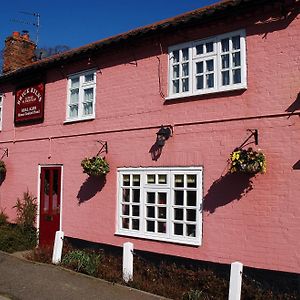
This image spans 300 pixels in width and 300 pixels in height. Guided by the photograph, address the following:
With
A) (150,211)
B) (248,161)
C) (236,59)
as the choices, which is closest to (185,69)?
(236,59)

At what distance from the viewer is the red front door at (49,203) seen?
11.3 m

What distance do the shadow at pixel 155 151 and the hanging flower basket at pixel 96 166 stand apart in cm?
126

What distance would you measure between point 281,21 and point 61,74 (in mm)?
6255

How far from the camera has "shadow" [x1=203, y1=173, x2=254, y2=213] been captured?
24.4ft

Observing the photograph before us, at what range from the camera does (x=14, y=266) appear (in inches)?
376

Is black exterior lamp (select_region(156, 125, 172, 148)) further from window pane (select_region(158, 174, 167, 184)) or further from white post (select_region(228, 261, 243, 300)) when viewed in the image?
white post (select_region(228, 261, 243, 300))

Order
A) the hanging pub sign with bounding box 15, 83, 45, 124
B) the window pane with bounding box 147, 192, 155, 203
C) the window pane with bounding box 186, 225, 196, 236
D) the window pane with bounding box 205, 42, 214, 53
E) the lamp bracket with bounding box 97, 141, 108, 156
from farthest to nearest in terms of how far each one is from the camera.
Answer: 1. the hanging pub sign with bounding box 15, 83, 45, 124
2. the lamp bracket with bounding box 97, 141, 108, 156
3. the window pane with bounding box 147, 192, 155, 203
4. the window pane with bounding box 205, 42, 214, 53
5. the window pane with bounding box 186, 225, 196, 236

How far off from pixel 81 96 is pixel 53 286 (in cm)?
480

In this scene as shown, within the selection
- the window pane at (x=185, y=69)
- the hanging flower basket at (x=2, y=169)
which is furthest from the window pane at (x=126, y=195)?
the hanging flower basket at (x=2, y=169)

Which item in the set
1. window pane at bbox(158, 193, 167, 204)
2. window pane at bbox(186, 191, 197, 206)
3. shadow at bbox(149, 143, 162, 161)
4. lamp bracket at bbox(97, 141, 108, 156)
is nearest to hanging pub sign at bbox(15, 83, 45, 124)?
lamp bracket at bbox(97, 141, 108, 156)

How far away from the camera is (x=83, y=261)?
914 cm

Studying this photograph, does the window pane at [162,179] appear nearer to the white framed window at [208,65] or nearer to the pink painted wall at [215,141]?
the pink painted wall at [215,141]

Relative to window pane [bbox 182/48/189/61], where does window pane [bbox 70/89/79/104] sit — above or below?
below

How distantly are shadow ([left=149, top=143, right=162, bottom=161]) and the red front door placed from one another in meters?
3.41
